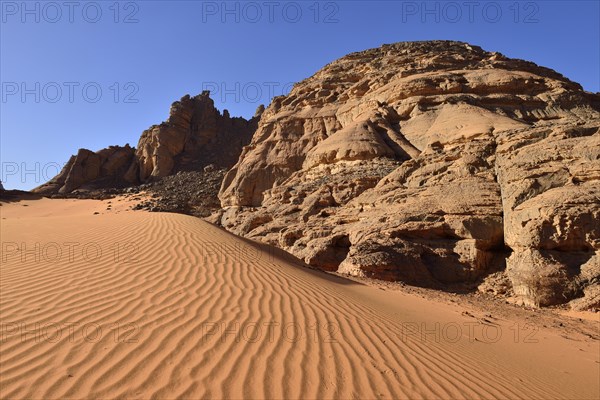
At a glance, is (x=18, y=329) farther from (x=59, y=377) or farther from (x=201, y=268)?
(x=201, y=268)

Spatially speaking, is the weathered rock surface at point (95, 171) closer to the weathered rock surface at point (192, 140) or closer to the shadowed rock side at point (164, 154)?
the shadowed rock side at point (164, 154)

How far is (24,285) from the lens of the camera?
207 inches

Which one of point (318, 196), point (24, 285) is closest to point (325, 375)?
point (24, 285)

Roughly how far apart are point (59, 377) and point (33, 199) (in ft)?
149

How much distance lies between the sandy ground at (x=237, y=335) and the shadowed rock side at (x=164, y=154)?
41.7m

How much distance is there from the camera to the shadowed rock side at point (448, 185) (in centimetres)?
939

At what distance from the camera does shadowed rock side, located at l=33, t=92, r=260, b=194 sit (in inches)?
1810

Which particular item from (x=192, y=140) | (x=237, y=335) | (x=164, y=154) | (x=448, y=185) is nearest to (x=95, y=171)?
(x=164, y=154)

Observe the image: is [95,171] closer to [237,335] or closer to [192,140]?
[192,140]

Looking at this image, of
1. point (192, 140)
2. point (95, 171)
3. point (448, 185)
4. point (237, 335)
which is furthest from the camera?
point (192, 140)

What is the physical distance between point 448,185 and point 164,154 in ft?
138

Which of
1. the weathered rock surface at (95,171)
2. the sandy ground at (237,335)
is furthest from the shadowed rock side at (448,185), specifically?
the weathered rock surface at (95,171)

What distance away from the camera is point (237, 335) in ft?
13.8

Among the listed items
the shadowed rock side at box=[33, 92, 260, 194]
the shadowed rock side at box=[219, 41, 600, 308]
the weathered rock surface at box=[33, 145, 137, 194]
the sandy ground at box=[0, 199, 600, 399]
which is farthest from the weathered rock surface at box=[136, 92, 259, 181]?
the sandy ground at box=[0, 199, 600, 399]
